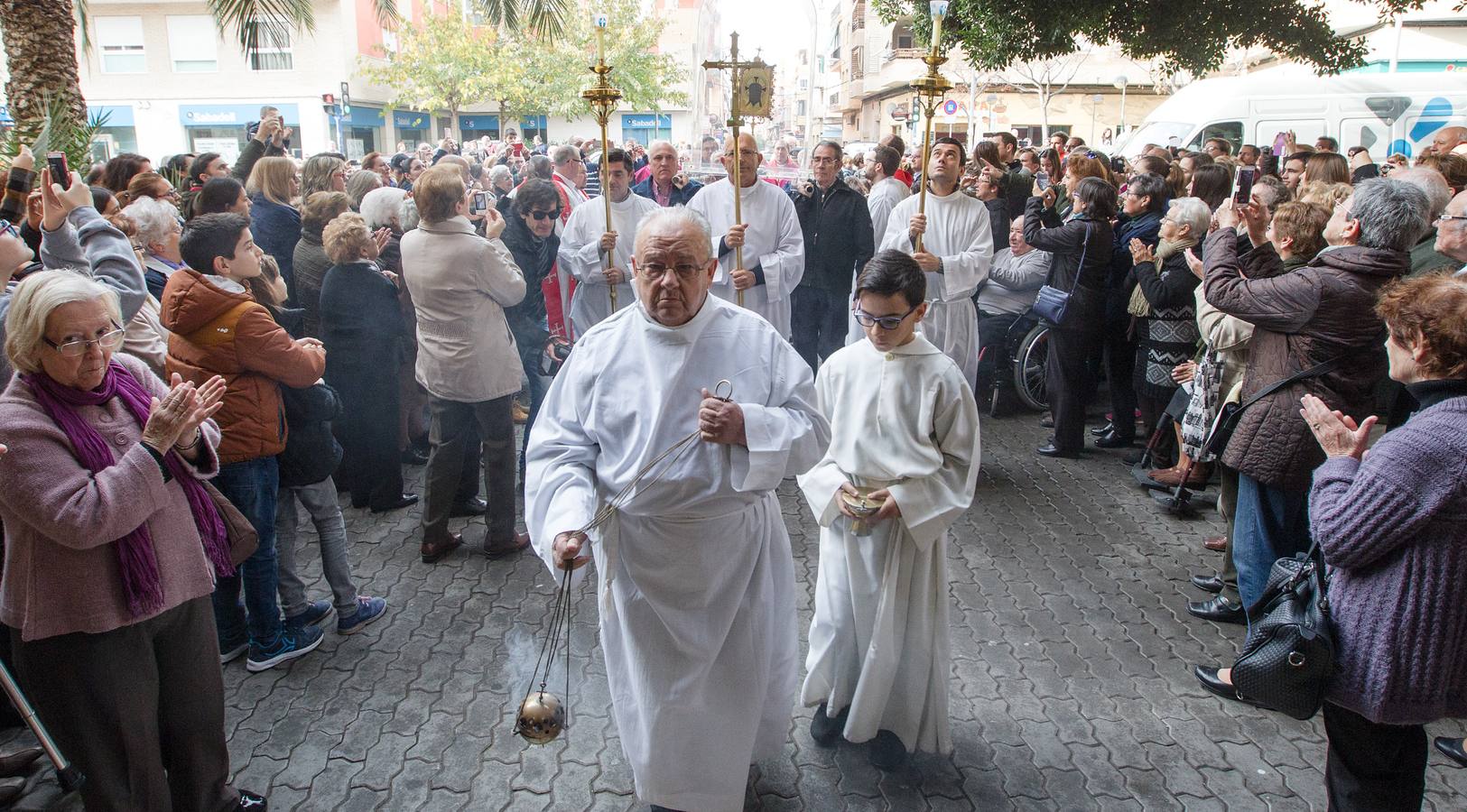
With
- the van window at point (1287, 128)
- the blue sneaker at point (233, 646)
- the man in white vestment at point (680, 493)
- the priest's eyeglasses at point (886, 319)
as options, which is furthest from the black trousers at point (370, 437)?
the van window at point (1287, 128)

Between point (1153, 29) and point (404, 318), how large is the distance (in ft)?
33.7

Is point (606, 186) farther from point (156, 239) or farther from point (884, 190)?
point (884, 190)

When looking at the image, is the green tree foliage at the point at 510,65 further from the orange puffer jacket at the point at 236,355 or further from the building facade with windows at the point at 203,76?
the orange puffer jacket at the point at 236,355

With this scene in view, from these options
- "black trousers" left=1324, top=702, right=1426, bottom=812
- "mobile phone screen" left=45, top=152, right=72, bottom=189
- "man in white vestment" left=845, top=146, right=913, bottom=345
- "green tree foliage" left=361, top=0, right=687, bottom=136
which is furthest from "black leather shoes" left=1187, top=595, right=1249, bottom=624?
"green tree foliage" left=361, top=0, right=687, bottom=136

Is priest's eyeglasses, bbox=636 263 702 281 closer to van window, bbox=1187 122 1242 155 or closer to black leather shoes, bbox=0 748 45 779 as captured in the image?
black leather shoes, bbox=0 748 45 779

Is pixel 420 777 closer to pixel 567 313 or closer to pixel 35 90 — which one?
pixel 567 313

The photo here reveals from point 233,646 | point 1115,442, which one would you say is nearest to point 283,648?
point 233,646

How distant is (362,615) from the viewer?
443cm

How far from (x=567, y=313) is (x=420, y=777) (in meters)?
4.15

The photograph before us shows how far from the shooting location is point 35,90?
25.7 feet

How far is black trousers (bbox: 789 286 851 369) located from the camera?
23.9ft

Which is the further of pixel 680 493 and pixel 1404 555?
pixel 680 493

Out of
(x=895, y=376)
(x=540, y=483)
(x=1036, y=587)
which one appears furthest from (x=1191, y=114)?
(x=540, y=483)

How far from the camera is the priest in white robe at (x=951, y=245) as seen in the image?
6168 mm
